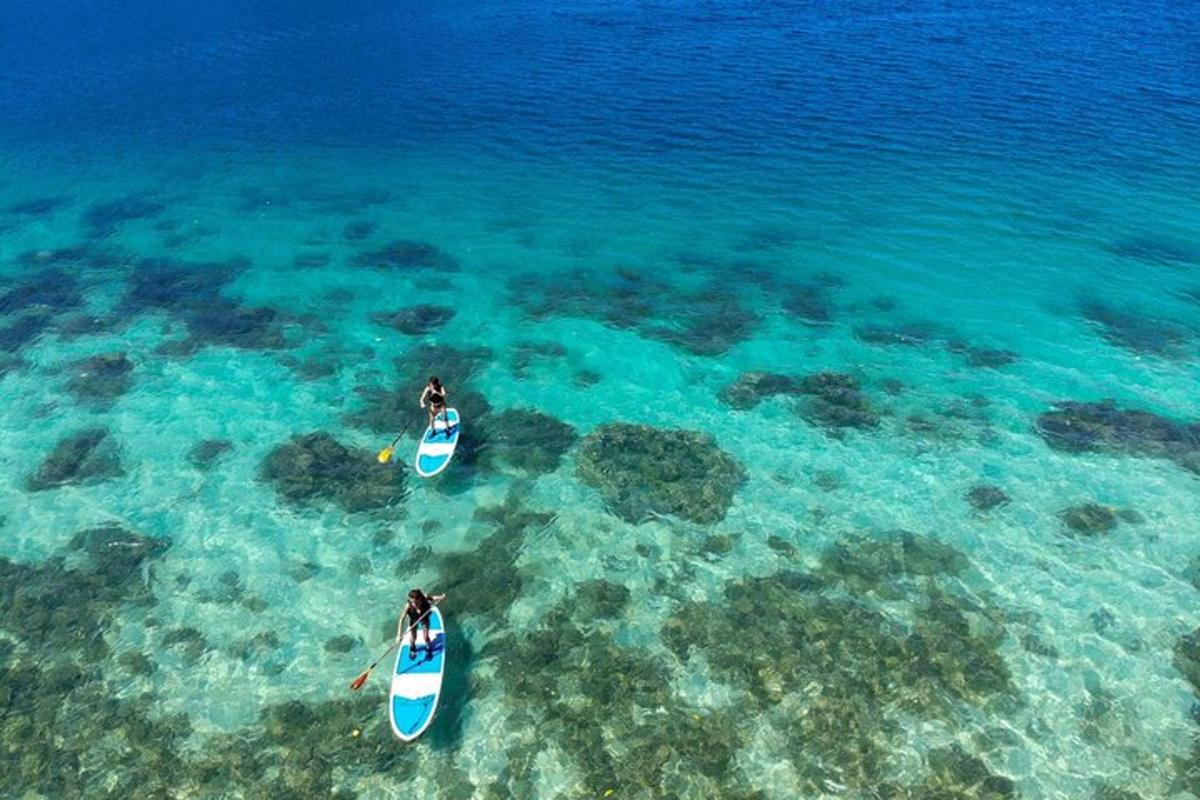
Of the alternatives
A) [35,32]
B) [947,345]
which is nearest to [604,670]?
[947,345]

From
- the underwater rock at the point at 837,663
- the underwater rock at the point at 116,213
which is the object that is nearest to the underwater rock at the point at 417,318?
the underwater rock at the point at 837,663

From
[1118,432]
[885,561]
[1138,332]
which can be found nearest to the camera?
[885,561]

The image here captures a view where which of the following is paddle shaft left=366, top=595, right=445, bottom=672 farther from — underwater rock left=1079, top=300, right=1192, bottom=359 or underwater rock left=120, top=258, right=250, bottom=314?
underwater rock left=1079, top=300, right=1192, bottom=359

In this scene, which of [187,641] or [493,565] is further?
Answer: [493,565]

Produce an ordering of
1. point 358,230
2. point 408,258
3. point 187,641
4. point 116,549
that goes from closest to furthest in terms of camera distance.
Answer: point 187,641
point 116,549
point 408,258
point 358,230

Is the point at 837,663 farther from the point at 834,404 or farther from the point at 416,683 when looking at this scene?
the point at 834,404

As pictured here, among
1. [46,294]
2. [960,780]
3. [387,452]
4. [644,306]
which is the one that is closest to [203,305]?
[46,294]

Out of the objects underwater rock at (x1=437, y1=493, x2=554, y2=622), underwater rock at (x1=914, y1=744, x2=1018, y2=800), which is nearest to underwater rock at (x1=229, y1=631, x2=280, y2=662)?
underwater rock at (x1=437, y1=493, x2=554, y2=622)

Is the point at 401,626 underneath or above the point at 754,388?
underneath
